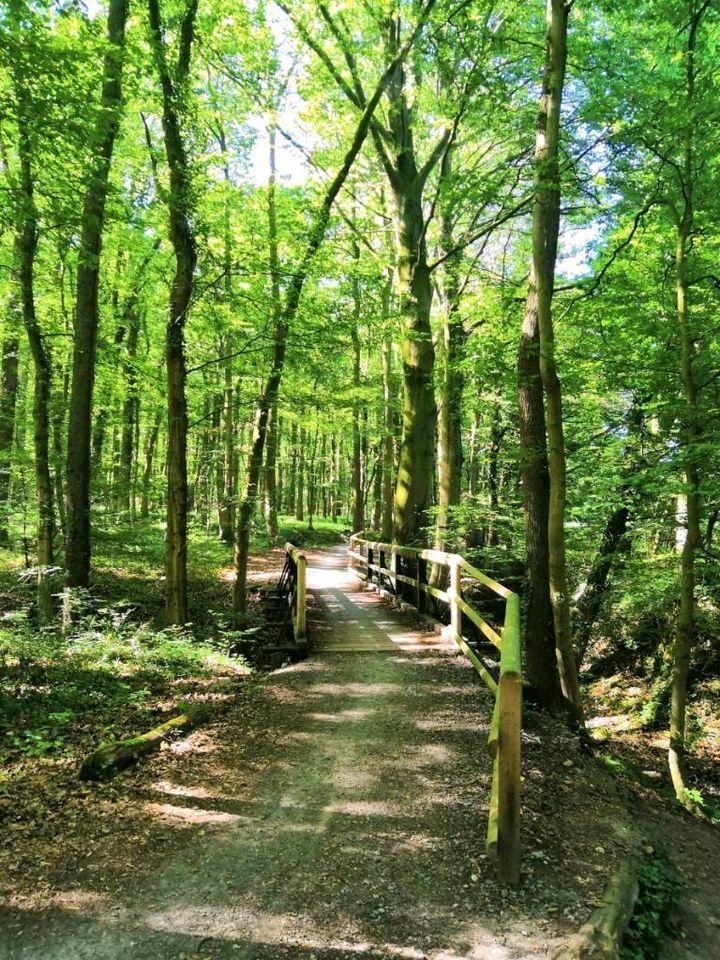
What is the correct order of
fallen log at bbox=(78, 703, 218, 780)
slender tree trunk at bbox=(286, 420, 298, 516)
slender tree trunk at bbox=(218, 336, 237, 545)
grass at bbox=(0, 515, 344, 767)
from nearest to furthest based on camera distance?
fallen log at bbox=(78, 703, 218, 780), grass at bbox=(0, 515, 344, 767), slender tree trunk at bbox=(218, 336, 237, 545), slender tree trunk at bbox=(286, 420, 298, 516)

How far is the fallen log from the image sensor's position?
4406mm

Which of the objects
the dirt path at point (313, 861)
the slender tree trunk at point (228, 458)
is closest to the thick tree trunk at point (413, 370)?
the slender tree trunk at point (228, 458)

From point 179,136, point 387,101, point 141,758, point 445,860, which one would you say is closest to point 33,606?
point 141,758

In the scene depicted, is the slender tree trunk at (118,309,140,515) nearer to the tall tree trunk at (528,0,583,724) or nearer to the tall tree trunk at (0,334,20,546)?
the tall tree trunk at (0,334,20,546)

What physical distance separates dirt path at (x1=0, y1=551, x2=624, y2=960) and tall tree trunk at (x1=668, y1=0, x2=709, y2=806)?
9.41 ft

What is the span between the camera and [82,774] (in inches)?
172

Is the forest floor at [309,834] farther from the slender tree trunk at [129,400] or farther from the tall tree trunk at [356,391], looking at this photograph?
the slender tree trunk at [129,400]

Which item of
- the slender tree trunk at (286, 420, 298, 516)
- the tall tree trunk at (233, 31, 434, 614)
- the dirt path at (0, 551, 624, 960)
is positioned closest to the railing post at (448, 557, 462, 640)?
the dirt path at (0, 551, 624, 960)

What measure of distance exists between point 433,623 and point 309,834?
19.4 feet

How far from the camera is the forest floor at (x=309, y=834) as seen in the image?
291 cm

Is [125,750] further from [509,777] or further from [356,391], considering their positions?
[356,391]

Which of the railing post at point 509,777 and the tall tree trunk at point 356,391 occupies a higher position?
the tall tree trunk at point 356,391

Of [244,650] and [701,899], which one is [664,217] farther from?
[244,650]

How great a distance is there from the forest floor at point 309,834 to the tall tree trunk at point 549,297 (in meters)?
1.00
